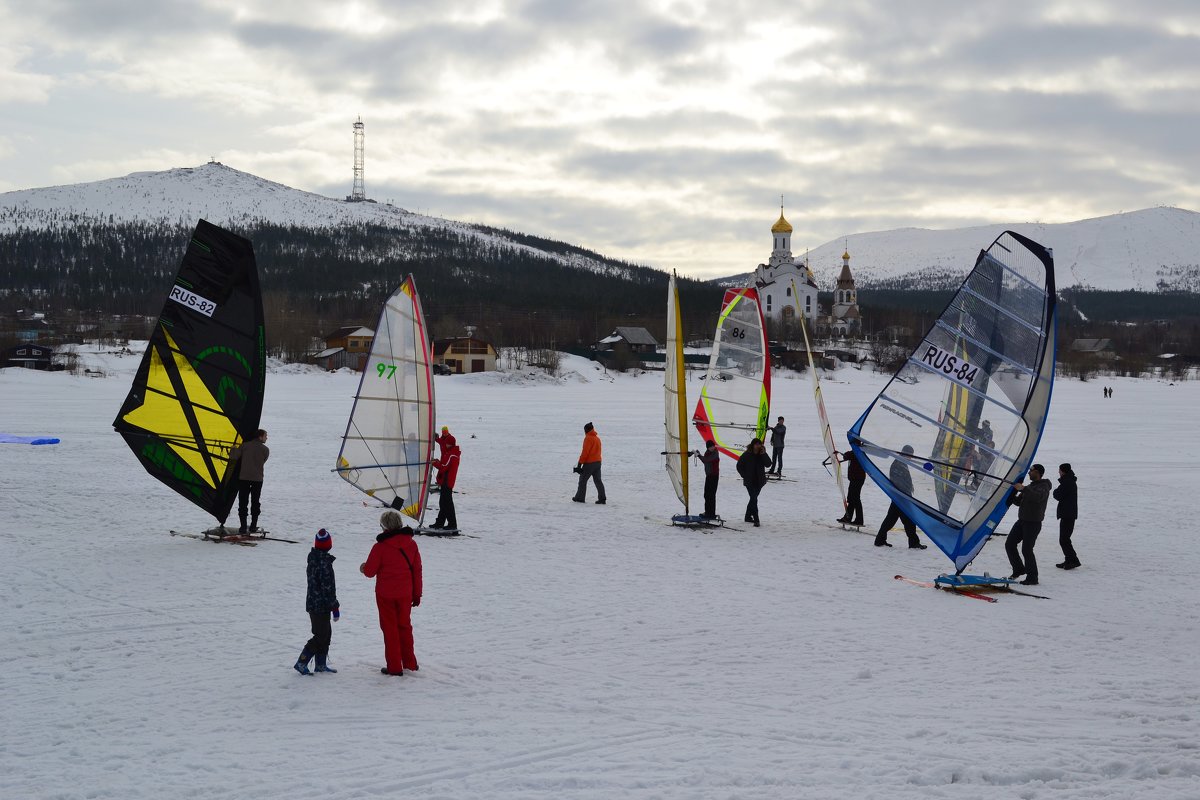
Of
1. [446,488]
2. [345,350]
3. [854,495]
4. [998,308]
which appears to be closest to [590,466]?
[446,488]

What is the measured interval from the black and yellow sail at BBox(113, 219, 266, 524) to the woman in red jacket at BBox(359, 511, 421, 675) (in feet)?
19.8

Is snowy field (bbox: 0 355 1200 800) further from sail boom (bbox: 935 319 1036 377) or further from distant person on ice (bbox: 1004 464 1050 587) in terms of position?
sail boom (bbox: 935 319 1036 377)

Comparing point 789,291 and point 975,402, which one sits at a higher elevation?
point 789,291

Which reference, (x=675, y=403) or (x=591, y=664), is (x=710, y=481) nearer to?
(x=675, y=403)

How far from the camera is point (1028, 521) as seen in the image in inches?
435

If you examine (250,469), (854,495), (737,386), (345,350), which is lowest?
(854,495)

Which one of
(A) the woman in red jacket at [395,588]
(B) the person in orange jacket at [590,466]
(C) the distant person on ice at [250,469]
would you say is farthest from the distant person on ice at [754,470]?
(A) the woman in red jacket at [395,588]

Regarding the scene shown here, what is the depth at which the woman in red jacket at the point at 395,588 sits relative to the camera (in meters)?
7.26

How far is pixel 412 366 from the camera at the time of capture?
12.9 m

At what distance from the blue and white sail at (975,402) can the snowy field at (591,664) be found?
3.49 ft

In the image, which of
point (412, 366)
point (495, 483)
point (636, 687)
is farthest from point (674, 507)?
point (636, 687)

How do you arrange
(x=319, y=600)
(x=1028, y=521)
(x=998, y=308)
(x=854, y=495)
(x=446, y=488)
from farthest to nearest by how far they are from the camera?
1. (x=854, y=495)
2. (x=446, y=488)
3. (x=1028, y=521)
4. (x=998, y=308)
5. (x=319, y=600)

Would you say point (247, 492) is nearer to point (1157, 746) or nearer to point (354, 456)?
point (354, 456)

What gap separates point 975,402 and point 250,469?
8595 millimetres
